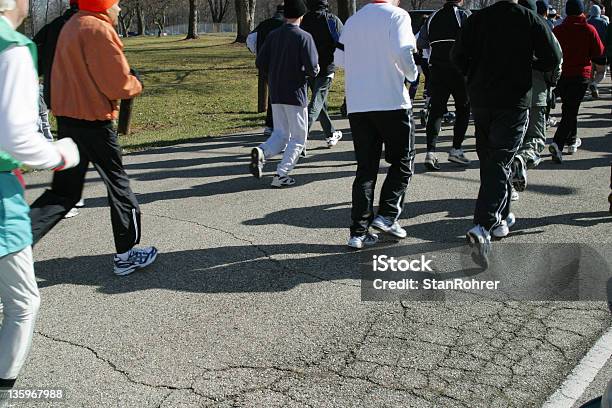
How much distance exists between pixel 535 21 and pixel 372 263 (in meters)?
2.22

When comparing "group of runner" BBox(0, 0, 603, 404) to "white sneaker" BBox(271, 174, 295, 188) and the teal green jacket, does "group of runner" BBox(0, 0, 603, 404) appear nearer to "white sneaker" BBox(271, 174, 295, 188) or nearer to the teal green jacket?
the teal green jacket

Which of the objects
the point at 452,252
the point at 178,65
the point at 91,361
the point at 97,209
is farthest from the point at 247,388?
the point at 178,65

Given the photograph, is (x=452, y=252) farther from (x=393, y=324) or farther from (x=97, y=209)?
(x=97, y=209)

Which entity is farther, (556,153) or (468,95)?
(556,153)

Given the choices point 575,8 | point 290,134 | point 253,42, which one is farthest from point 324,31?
point 575,8

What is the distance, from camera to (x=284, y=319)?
4.43 metres

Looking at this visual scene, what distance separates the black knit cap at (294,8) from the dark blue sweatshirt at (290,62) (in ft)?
0.37

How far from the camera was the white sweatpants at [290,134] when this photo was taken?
7680 millimetres

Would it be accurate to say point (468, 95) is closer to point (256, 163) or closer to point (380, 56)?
point (380, 56)

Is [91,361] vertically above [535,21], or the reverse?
[535,21]

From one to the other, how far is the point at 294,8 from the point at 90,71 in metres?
3.16

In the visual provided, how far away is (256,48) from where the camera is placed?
10.1 m

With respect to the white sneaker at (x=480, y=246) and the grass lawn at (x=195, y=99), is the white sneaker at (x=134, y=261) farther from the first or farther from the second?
the grass lawn at (x=195, y=99)

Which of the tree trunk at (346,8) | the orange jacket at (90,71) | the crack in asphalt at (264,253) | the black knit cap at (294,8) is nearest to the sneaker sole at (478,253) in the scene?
the crack in asphalt at (264,253)
